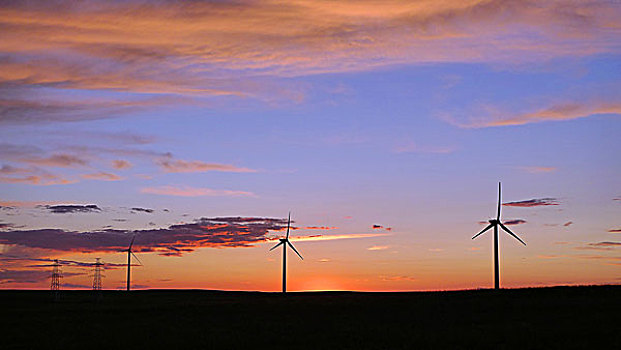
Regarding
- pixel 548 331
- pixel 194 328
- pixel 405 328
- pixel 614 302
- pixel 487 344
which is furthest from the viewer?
pixel 614 302

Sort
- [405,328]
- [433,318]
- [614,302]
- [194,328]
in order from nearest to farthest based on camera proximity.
Answer: [405,328], [194,328], [433,318], [614,302]

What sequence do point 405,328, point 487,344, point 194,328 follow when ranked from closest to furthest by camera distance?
1. point 487,344
2. point 405,328
3. point 194,328

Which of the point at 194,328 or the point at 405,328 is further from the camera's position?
the point at 194,328

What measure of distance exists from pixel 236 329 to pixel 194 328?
5.09 meters

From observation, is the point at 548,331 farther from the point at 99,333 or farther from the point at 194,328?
the point at 99,333

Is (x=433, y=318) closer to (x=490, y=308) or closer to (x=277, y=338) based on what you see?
(x=490, y=308)

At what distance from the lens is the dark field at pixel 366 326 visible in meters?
55.8

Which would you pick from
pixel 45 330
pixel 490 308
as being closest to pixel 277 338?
pixel 45 330

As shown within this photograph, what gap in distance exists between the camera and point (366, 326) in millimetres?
69438

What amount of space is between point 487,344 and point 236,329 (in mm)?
26649

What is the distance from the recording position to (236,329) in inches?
2763

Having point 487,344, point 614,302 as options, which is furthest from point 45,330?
point 614,302

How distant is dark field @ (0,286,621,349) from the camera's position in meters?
55.8

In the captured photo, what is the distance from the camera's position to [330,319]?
259ft
